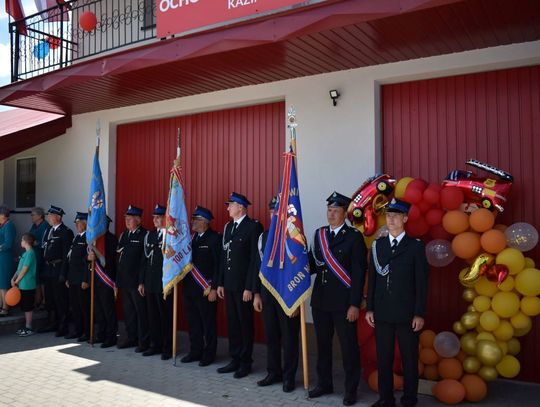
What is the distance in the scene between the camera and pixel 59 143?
964cm

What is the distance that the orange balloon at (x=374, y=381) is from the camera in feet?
16.7

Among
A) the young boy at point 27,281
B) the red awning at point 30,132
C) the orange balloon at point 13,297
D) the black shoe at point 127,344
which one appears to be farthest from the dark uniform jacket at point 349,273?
the red awning at point 30,132

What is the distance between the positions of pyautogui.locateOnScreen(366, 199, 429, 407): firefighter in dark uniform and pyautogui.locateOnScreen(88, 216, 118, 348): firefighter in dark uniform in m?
3.99

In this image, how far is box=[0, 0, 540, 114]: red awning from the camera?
15.5 feet

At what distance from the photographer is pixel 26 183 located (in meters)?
10.4

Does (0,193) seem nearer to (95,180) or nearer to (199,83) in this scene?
(95,180)

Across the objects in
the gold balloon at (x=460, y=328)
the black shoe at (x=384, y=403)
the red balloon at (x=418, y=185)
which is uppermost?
the red balloon at (x=418, y=185)

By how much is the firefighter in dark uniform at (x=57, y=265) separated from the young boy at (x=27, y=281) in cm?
18

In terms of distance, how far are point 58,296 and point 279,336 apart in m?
4.06

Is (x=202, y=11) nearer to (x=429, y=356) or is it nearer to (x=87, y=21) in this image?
(x=87, y=21)

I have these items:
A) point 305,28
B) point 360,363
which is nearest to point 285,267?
point 360,363

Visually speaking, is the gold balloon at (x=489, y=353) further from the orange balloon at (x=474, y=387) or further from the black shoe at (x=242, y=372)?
the black shoe at (x=242, y=372)

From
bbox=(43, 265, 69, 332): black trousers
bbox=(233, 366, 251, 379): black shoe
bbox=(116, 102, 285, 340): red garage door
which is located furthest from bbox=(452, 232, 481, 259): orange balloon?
bbox=(43, 265, 69, 332): black trousers

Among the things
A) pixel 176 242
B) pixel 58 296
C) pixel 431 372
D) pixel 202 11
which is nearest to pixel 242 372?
pixel 176 242
